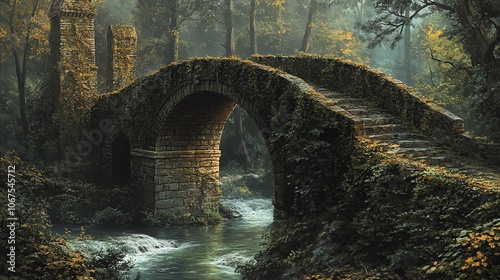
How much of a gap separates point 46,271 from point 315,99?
5.45 metres

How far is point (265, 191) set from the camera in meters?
25.8

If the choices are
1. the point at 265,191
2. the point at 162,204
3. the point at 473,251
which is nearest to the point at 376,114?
the point at 473,251

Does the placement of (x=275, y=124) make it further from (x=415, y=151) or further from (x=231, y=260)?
(x=231, y=260)

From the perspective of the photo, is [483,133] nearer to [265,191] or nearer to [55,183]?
[265,191]

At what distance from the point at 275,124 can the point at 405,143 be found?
2591 mm

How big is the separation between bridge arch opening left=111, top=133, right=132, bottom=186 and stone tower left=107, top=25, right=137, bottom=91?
2.16 m

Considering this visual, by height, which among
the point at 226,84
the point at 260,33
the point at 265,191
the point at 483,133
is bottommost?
the point at 265,191

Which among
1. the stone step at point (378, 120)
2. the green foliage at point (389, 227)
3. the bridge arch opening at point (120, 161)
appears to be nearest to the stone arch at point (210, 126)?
the bridge arch opening at point (120, 161)

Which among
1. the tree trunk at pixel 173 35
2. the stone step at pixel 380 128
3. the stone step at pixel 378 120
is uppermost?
the tree trunk at pixel 173 35

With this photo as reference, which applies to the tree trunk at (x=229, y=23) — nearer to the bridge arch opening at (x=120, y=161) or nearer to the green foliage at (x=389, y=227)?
the bridge arch opening at (x=120, y=161)

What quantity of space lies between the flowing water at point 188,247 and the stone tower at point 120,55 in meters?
5.97

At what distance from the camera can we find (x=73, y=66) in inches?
845

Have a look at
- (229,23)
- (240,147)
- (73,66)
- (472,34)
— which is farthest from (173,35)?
(472,34)

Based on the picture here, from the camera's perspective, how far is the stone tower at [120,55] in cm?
2177
